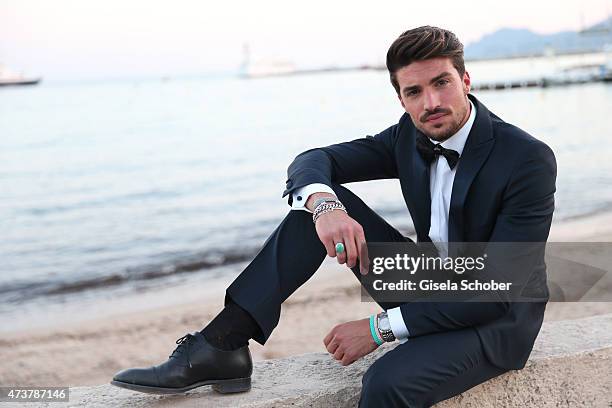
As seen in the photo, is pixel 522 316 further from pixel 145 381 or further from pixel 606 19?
pixel 606 19

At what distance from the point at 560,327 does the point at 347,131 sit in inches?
952

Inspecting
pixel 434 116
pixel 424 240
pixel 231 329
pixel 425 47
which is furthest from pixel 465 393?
pixel 425 47

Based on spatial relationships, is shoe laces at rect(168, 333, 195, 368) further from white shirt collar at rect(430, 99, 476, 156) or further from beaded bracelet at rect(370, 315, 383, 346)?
white shirt collar at rect(430, 99, 476, 156)

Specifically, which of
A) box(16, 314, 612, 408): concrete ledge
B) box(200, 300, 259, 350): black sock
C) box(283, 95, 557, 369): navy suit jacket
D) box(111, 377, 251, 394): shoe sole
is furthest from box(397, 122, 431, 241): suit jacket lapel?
box(111, 377, 251, 394): shoe sole

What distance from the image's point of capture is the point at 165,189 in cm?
1384

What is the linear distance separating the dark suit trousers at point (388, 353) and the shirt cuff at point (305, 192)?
0.07ft

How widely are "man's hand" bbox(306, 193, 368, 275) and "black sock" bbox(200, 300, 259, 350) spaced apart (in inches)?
12.3

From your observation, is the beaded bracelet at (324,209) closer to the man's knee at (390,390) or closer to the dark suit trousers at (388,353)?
the dark suit trousers at (388,353)

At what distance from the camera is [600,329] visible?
2580 millimetres

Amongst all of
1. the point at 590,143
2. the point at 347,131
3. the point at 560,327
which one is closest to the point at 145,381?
the point at 560,327

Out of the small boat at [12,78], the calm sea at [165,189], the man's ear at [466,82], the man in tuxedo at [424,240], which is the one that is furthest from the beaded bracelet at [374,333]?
the small boat at [12,78]

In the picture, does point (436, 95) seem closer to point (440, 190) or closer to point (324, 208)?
point (440, 190)

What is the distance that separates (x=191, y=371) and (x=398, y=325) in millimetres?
615

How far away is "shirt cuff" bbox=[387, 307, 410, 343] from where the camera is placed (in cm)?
204
